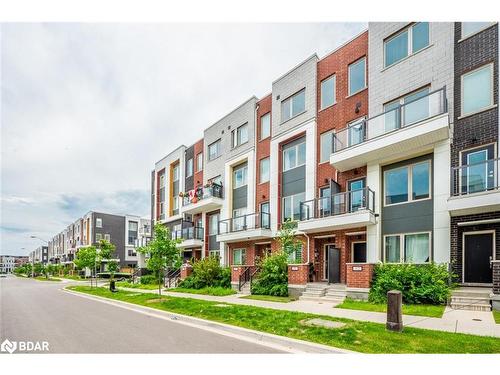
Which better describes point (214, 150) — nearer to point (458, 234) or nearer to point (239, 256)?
point (239, 256)

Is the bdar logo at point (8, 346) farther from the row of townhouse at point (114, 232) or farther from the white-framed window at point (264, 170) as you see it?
the row of townhouse at point (114, 232)

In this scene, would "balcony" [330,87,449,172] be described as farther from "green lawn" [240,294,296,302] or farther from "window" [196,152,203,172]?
"window" [196,152,203,172]

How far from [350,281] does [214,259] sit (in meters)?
10.5

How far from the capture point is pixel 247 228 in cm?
2291

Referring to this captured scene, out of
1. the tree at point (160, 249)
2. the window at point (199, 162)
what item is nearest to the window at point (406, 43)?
the tree at point (160, 249)

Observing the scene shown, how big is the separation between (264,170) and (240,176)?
2876 millimetres

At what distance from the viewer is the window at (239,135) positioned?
25.5 metres

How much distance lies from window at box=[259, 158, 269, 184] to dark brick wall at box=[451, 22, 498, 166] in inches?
459

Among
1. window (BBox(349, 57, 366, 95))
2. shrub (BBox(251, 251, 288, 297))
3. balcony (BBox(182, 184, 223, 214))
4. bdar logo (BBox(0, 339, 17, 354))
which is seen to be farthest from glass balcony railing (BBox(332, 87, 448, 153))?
bdar logo (BBox(0, 339, 17, 354))

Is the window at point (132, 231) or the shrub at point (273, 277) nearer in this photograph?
the shrub at point (273, 277)

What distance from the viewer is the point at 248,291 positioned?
61.9ft

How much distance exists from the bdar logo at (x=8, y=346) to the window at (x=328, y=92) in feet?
55.9

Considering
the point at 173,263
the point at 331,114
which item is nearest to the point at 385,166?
the point at 331,114

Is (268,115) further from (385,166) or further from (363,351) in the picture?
(363,351)
